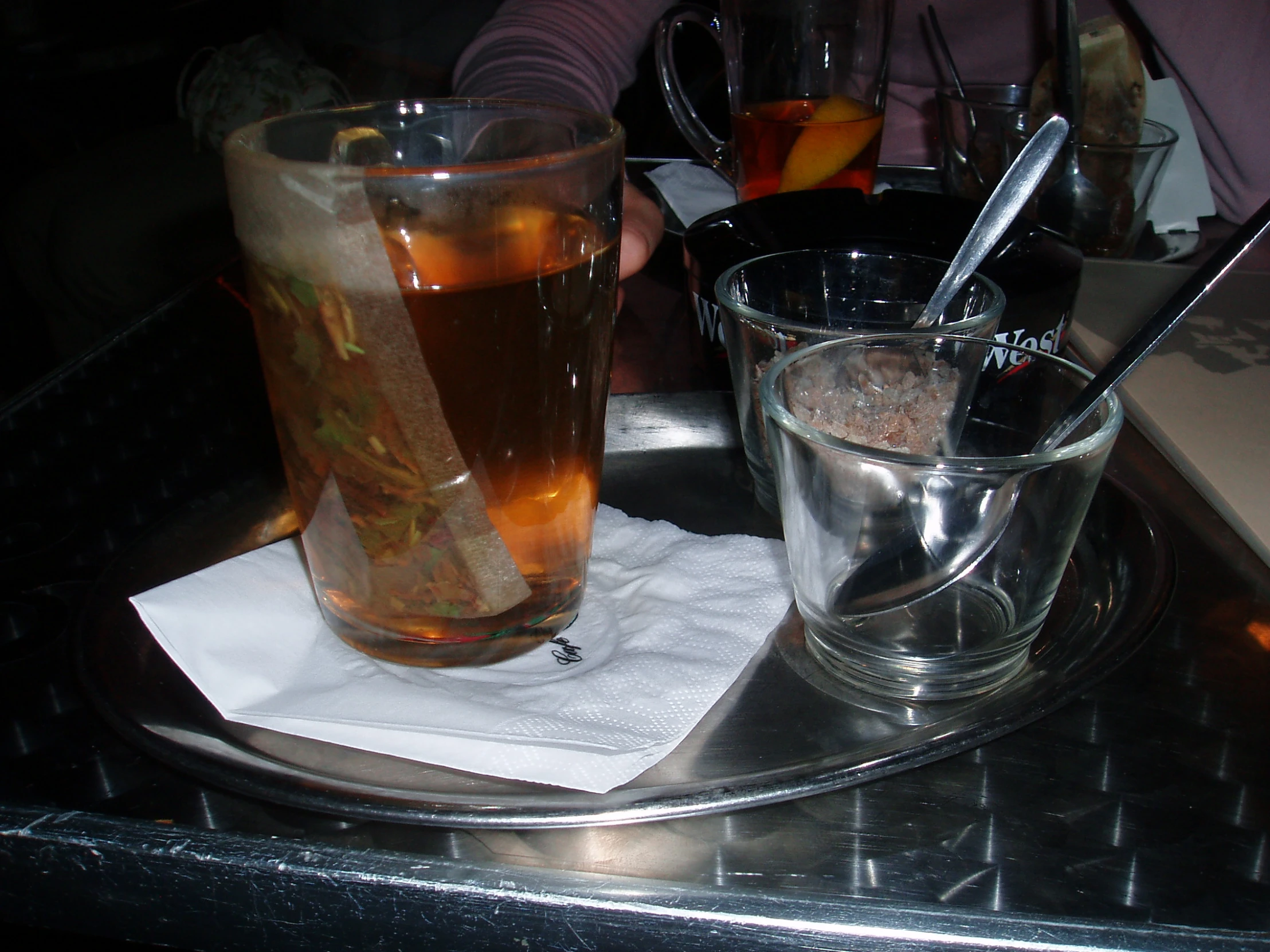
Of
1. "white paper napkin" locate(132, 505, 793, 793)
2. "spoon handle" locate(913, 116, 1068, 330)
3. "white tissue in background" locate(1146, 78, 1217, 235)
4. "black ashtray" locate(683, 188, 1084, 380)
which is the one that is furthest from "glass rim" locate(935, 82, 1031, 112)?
"white paper napkin" locate(132, 505, 793, 793)

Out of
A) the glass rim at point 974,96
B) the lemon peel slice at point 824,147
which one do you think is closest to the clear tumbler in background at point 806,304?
the lemon peel slice at point 824,147

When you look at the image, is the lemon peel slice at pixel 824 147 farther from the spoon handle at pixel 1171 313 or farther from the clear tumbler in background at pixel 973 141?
the spoon handle at pixel 1171 313

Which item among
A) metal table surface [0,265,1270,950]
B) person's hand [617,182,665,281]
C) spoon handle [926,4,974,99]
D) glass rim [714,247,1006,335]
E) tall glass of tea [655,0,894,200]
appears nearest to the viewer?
metal table surface [0,265,1270,950]

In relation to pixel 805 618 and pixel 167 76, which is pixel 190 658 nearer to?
pixel 805 618

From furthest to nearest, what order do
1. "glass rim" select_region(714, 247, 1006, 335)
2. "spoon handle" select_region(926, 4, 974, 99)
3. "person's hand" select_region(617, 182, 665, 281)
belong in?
"spoon handle" select_region(926, 4, 974, 99) < "person's hand" select_region(617, 182, 665, 281) < "glass rim" select_region(714, 247, 1006, 335)

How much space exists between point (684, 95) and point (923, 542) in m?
0.58

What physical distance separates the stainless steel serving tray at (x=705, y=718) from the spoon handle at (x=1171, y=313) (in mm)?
70

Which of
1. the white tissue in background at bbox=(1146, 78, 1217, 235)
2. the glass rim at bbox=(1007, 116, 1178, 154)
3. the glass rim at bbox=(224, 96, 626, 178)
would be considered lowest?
the white tissue in background at bbox=(1146, 78, 1217, 235)

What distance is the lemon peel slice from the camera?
67 centimetres

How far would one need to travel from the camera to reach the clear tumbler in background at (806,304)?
39 centimetres

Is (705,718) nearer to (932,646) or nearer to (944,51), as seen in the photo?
(932,646)

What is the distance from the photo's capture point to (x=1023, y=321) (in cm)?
44

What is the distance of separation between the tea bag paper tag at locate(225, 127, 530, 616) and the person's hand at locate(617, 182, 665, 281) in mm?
314

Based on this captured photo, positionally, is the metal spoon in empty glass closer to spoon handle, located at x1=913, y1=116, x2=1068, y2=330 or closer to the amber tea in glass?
spoon handle, located at x1=913, y1=116, x2=1068, y2=330
